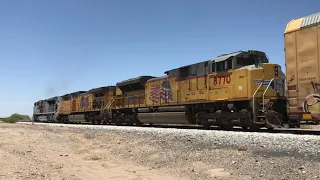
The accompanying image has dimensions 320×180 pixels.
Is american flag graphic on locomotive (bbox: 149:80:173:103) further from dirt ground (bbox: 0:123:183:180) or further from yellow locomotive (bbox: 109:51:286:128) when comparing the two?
dirt ground (bbox: 0:123:183:180)

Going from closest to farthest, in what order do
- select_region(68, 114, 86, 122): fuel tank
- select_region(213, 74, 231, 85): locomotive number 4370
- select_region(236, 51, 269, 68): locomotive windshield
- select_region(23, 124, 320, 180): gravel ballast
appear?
select_region(23, 124, 320, 180): gravel ballast, select_region(236, 51, 269, 68): locomotive windshield, select_region(213, 74, 231, 85): locomotive number 4370, select_region(68, 114, 86, 122): fuel tank

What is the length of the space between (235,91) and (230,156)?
788cm

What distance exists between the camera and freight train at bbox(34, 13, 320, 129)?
11375 millimetres

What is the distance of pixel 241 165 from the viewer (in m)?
7.30

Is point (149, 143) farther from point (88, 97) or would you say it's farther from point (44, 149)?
point (88, 97)

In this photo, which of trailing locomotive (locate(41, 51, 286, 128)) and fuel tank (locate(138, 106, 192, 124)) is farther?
fuel tank (locate(138, 106, 192, 124))

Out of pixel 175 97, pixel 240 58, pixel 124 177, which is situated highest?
pixel 240 58

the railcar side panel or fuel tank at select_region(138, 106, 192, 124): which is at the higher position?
the railcar side panel

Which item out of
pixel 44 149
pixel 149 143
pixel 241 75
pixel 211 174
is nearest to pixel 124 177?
pixel 211 174

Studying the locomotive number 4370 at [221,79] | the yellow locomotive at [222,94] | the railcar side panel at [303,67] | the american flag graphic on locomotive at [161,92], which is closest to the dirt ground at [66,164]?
the railcar side panel at [303,67]

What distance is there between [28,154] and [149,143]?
13.2 ft

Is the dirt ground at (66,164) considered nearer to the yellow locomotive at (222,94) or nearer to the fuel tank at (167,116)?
the yellow locomotive at (222,94)

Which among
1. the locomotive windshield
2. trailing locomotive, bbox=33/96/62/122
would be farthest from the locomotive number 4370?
trailing locomotive, bbox=33/96/62/122

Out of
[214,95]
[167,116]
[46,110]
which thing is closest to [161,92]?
[167,116]
